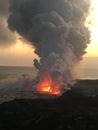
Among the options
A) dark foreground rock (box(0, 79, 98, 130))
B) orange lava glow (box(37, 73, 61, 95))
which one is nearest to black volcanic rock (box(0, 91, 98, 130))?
dark foreground rock (box(0, 79, 98, 130))

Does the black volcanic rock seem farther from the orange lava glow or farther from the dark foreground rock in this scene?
the orange lava glow

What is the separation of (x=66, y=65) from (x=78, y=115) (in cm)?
6002

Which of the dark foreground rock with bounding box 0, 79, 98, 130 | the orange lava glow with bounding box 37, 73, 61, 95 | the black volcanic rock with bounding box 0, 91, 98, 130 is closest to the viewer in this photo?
the dark foreground rock with bounding box 0, 79, 98, 130

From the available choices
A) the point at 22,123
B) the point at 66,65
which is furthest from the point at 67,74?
the point at 22,123

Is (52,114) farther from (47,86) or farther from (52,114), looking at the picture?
(47,86)

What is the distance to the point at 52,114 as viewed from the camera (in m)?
90.0

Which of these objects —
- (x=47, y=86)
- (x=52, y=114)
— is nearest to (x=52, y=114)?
(x=52, y=114)

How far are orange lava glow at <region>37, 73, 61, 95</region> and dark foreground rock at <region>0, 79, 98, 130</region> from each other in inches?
769

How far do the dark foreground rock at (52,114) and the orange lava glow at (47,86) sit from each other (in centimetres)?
1953

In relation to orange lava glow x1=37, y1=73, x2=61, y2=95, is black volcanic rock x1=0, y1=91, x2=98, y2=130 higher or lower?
lower

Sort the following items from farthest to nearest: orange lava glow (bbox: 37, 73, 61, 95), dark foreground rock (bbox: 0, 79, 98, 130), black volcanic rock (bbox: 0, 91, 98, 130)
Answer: orange lava glow (bbox: 37, 73, 61, 95)
black volcanic rock (bbox: 0, 91, 98, 130)
dark foreground rock (bbox: 0, 79, 98, 130)

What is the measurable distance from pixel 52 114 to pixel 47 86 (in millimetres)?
50084

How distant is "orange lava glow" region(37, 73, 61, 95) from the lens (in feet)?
440

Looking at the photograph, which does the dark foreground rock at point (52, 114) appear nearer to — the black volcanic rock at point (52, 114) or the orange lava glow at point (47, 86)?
the black volcanic rock at point (52, 114)
